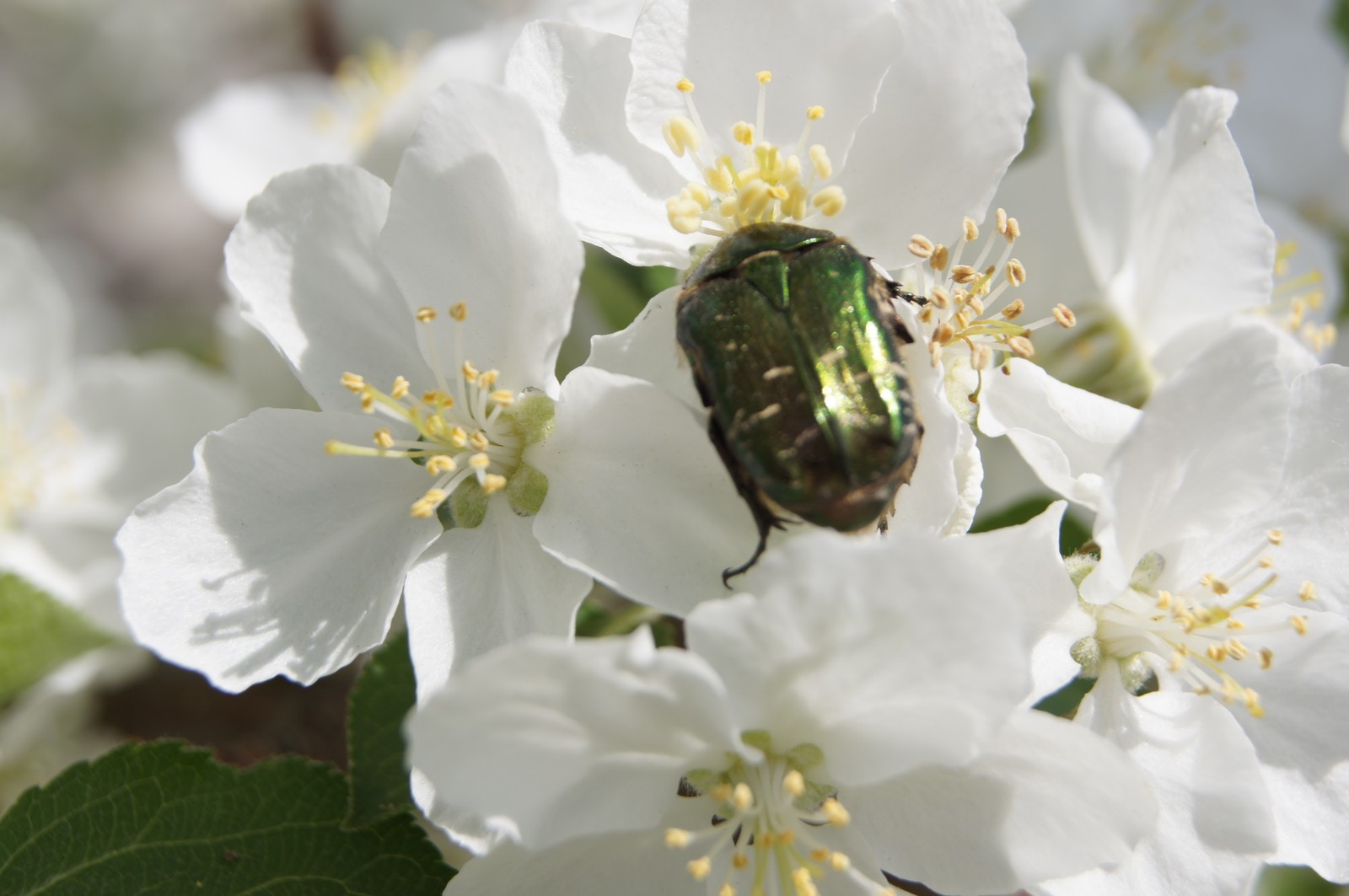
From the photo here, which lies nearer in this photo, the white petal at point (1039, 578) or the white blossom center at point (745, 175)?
the white petal at point (1039, 578)

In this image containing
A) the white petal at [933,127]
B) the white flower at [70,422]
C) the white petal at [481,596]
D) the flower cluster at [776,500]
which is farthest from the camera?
the white flower at [70,422]

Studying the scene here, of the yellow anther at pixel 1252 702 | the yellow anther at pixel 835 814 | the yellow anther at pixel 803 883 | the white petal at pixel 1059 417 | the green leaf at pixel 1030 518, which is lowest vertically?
the green leaf at pixel 1030 518

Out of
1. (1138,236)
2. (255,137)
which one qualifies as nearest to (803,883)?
(1138,236)

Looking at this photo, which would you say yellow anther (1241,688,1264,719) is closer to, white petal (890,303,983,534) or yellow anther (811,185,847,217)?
white petal (890,303,983,534)

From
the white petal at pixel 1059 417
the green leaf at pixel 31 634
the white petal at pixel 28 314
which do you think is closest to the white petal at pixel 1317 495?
the white petal at pixel 1059 417

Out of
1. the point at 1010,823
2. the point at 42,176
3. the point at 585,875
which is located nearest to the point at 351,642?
the point at 585,875

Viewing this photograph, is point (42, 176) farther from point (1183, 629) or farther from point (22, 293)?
point (1183, 629)

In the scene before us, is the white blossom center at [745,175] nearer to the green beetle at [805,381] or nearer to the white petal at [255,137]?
the green beetle at [805,381]

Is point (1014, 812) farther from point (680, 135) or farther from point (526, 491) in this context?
point (680, 135)
